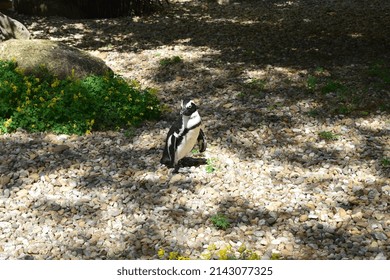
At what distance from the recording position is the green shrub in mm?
6836

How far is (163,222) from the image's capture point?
5047mm

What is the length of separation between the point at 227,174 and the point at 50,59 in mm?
3925

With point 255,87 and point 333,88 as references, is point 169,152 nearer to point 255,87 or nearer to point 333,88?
point 255,87

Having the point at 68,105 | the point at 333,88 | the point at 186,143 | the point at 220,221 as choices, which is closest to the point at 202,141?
the point at 186,143

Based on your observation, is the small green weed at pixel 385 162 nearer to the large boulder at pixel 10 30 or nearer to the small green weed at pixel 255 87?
the small green weed at pixel 255 87

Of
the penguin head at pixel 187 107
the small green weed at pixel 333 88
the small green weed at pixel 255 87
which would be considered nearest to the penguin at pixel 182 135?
the penguin head at pixel 187 107

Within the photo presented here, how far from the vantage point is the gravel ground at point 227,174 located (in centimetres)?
477

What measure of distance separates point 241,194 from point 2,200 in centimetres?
274

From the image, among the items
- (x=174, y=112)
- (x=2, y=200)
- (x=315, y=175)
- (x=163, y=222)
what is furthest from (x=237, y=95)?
(x=2, y=200)

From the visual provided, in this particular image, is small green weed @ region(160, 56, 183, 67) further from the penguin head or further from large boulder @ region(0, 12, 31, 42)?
the penguin head

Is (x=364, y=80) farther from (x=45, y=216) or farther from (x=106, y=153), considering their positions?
(x=45, y=216)

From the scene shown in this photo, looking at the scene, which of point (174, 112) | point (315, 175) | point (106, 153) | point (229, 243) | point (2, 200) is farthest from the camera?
point (174, 112)

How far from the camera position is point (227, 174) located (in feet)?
19.4

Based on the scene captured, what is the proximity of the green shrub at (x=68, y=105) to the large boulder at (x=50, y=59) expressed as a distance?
278 millimetres
